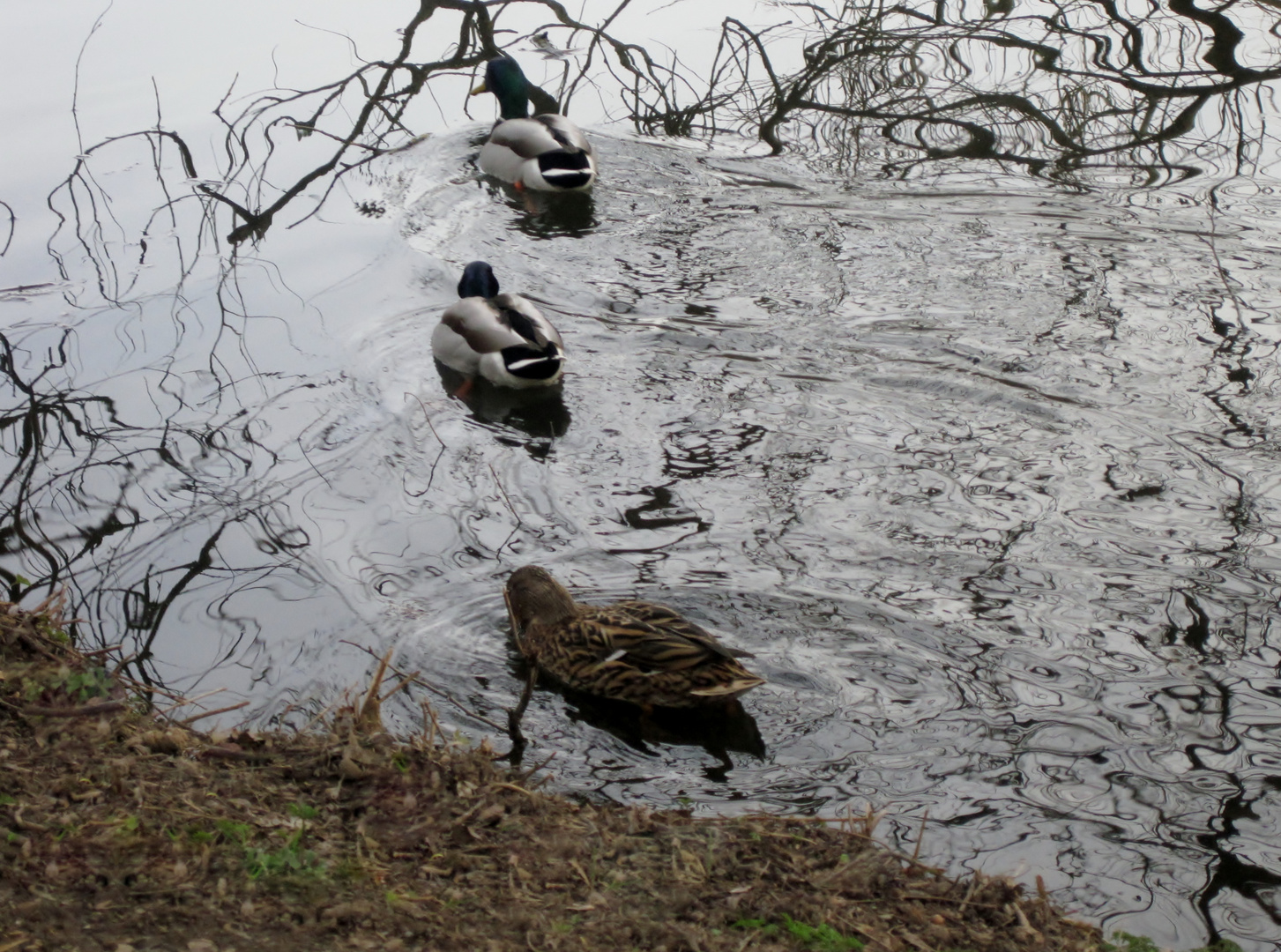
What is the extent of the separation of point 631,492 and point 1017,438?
2.01 meters

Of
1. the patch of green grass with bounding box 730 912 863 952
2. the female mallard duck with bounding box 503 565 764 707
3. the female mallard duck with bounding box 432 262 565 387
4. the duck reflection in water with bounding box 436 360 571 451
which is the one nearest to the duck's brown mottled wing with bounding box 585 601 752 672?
the female mallard duck with bounding box 503 565 764 707

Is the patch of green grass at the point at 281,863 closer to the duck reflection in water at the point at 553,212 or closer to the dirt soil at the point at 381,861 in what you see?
the dirt soil at the point at 381,861

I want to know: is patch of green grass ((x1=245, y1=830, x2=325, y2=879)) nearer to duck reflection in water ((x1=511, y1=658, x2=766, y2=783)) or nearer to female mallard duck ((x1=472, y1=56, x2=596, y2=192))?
duck reflection in water ((x1=511, y1=658, x2=766, y2=783))

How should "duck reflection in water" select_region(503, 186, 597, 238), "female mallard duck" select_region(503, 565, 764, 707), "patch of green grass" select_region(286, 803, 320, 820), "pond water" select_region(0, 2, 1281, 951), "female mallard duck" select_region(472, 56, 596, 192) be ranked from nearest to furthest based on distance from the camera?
"patch of green grass" select_region(286, 803, 320, 820) < "pond water" select_region(0, 2, 1281, 951) < "female mallard duck" select_region(503, 565, 764, 707) < "duck reflection in water" select_region(503, 186, 597, 238) < "female mallard duck" select_region(472, 56, 596, 192)

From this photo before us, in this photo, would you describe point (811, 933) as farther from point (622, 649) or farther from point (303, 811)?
point (622, 649)

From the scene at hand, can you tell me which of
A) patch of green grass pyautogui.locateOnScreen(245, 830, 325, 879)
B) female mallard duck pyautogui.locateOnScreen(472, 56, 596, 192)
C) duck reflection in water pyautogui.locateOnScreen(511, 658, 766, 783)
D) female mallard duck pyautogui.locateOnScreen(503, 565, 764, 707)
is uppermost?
female mallard duck pyautogui.locateOnScreen(472, 56, 596, 192)

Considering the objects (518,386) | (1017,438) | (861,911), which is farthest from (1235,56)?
(861,911)

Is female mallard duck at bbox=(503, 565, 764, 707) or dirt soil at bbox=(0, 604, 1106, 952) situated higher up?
dirt soil at bbox=(0, 604, 1106, 952)

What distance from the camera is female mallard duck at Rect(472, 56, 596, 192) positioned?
1048 centimetres

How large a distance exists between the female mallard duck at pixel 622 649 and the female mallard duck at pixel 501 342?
2630 mm

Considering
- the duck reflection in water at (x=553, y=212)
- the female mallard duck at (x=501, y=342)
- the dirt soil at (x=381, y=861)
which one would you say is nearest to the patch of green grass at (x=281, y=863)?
the dirt soil at (x=381, y=861)

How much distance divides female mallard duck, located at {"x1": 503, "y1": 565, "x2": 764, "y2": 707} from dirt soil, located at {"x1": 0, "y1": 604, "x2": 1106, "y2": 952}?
0.77 metres

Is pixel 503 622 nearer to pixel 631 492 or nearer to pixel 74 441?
pixel 631 492

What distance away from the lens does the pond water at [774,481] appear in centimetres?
440
